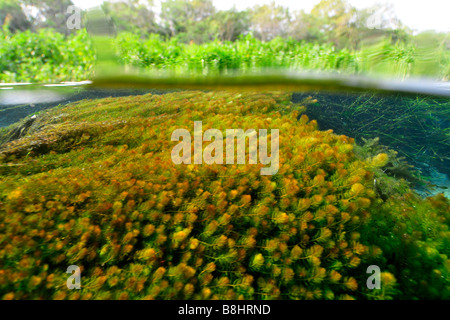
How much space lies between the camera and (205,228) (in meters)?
1.07

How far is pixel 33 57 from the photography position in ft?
6.19

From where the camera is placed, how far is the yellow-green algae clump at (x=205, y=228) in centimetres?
93

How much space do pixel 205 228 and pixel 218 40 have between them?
1.45m

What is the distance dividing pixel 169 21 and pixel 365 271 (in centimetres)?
199

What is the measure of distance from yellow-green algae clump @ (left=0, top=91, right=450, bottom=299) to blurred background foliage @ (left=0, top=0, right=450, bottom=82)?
744 mm

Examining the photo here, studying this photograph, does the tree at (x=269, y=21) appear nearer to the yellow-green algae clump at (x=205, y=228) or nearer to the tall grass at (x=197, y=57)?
the tall grass at (x=197, y=57)

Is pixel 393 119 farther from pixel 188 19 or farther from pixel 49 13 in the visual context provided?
pixel 49 13

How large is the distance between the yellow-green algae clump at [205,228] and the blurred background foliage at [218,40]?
2.44ft

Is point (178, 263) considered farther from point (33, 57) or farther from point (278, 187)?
point (33, 57)

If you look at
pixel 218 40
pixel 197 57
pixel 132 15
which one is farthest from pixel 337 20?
pixel 132 15

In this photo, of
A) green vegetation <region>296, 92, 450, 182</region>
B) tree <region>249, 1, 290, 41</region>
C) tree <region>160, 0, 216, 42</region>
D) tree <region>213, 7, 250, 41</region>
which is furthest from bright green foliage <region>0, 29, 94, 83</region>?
green vegetation <region>296, 92, 450, 182</region>

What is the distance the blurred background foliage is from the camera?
1760 mm

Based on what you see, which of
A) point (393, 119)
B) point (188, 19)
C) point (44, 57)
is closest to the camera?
point (188, 19)

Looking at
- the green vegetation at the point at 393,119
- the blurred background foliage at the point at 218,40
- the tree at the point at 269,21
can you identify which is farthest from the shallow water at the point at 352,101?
the tree at the point at 269,21
